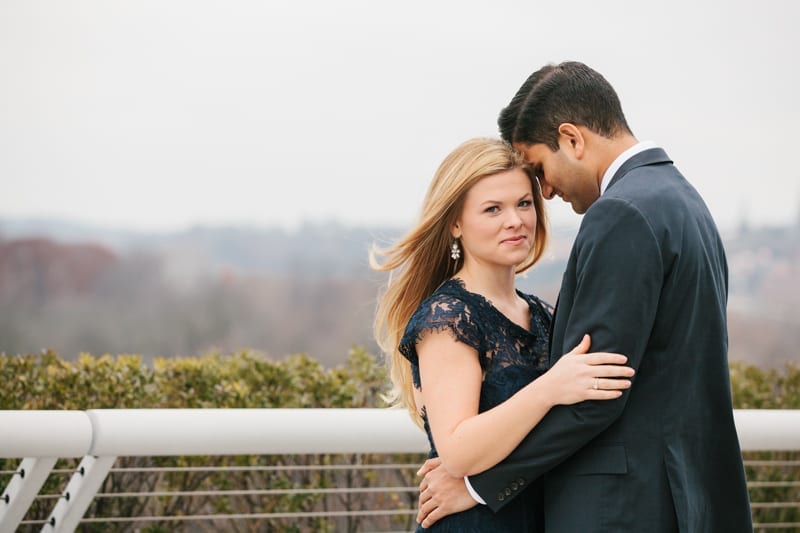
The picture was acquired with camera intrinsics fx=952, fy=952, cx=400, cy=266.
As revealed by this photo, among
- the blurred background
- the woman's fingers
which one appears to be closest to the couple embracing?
the woman's fingers

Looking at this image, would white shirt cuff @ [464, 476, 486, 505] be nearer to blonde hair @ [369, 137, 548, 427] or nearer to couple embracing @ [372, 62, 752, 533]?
couple embracing @ [372, 62, 752, 533]

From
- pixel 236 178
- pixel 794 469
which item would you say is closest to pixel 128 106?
pixel 236 178

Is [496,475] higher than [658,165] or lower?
lower

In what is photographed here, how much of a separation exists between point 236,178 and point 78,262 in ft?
8.62

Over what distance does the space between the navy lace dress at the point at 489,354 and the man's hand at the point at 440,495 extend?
33mm

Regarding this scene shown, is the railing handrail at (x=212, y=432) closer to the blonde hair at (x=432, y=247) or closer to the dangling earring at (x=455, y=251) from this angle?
the blonde hair at (x=432, y=247)

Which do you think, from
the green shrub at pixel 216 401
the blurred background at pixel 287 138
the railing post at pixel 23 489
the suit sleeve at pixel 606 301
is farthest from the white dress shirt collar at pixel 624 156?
the blurred background at pixel 287 138

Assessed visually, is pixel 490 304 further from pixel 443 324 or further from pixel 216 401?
pixel 216 401

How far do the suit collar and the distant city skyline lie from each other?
8784mm

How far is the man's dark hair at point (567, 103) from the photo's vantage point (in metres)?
2.38

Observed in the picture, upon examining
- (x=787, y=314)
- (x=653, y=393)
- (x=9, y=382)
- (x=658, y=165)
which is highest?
(x=658, y=165)

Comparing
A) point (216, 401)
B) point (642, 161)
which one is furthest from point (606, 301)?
point (216, 401)

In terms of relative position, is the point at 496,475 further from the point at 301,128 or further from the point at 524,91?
the point at 301,128

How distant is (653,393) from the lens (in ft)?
7.02
